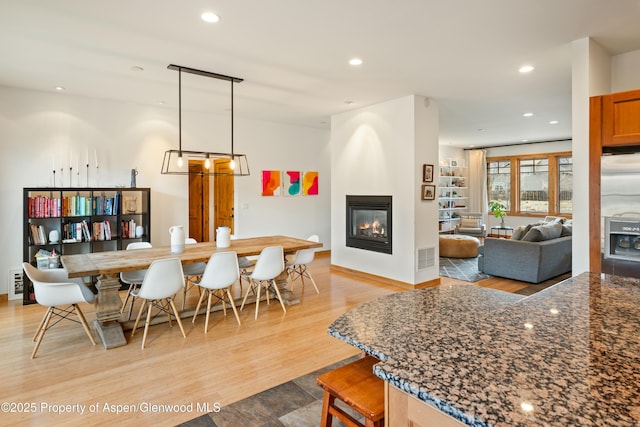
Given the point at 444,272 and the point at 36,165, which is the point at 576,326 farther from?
the point at 36,165

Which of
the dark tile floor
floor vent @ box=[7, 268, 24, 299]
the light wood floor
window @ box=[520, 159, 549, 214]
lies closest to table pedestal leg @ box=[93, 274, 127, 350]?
the light wood floor

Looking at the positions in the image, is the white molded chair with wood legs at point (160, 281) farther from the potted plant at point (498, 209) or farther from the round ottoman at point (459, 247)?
the potted plant at point (498, 209)

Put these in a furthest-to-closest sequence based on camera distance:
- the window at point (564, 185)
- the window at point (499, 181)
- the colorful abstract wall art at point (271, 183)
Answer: the window at point (499, 181) < the window at point (564, 185) < the colorful abstract wall art at point (271, 183)

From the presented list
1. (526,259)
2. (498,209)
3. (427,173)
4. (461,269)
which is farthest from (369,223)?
(498,209)

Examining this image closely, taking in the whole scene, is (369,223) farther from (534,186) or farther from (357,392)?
(534,186)

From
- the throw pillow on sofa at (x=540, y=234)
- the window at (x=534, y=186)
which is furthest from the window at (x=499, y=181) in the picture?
the throw pillow on sofa at (x=540, y=234)

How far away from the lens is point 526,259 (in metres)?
5.43

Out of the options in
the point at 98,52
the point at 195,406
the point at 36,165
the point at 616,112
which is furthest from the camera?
the point at 36,165

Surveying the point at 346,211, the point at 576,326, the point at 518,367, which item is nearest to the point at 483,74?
the point at 346,211

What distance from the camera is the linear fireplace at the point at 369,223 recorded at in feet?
18.2

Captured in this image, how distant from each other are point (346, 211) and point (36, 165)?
178 inches

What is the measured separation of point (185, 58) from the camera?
365 cm

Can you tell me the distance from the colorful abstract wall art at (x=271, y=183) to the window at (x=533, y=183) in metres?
7.13

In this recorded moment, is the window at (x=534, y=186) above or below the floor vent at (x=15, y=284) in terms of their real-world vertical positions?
above
